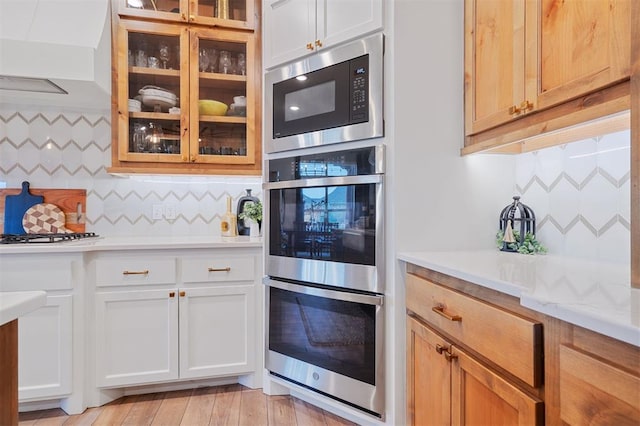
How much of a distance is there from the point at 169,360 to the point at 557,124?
2082mm

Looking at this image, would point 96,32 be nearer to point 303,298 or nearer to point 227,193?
point 227,193

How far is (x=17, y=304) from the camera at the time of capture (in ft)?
2.19

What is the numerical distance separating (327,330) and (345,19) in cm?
144

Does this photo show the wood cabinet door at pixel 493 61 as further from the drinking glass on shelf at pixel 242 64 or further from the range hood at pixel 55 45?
the range hood at pixel 55 45

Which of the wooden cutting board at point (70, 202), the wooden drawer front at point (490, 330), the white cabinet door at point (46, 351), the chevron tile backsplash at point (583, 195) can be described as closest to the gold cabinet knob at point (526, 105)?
the chevron tile backsplash at point (583, 195)

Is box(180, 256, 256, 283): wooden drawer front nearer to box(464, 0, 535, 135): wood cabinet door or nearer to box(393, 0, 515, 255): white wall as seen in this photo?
box(393, 0, 515, 255): white wall

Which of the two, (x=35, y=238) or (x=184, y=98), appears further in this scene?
(x=184, y=98)

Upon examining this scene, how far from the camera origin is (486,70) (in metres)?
1.46

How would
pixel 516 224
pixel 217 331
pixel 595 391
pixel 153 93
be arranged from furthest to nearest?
pixel 153 93
pixel 217 331
pixel 516 224
pixel 595 391

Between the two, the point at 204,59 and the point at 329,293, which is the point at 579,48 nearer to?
the point at 329,293

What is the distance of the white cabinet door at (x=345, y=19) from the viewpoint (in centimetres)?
160

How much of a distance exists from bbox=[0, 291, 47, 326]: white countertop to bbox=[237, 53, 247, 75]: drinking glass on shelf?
1970 millimetres

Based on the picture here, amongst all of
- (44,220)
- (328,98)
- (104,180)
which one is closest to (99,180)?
(104,180)

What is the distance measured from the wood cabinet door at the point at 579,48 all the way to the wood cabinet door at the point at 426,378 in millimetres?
864
